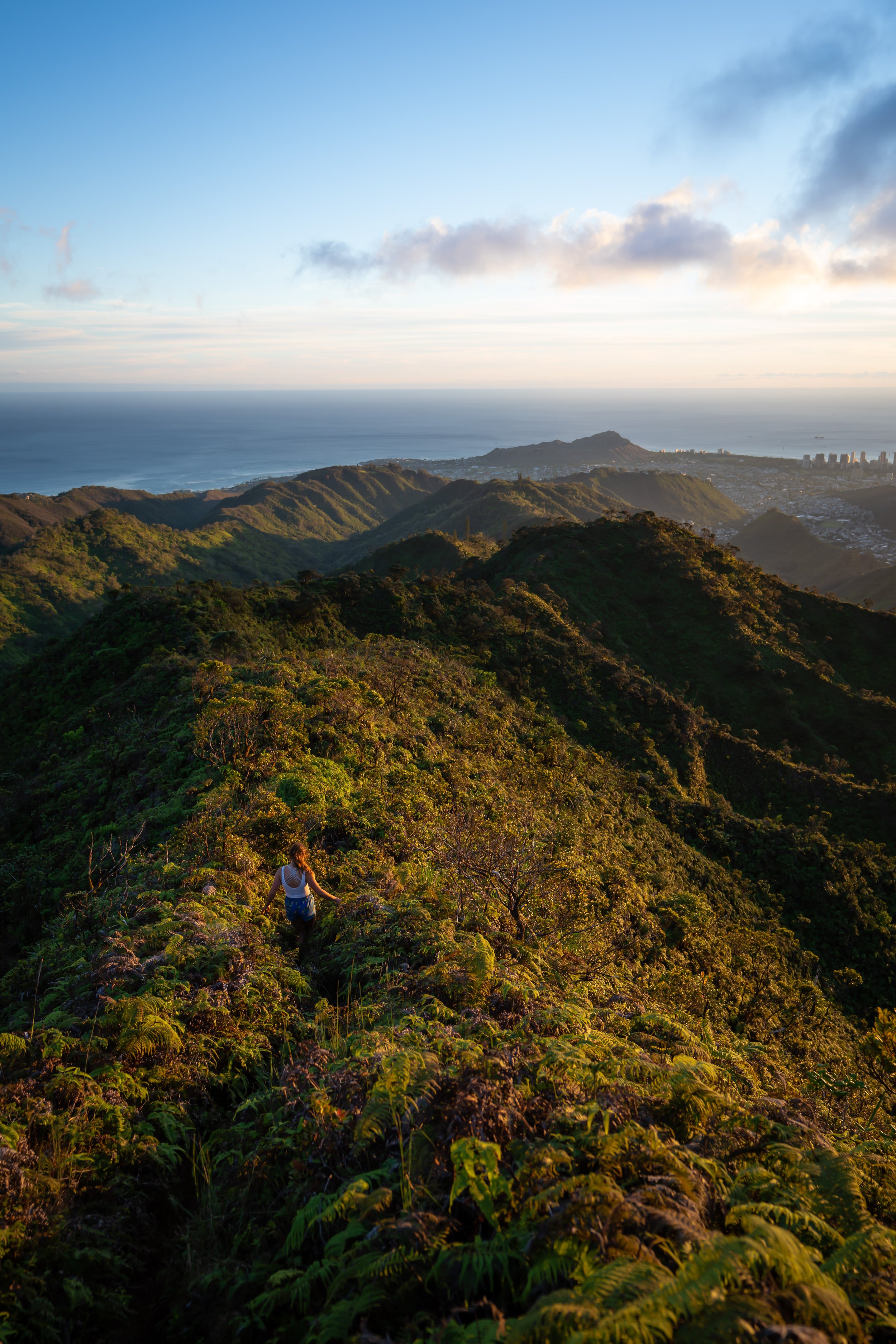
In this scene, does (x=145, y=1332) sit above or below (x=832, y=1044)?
above

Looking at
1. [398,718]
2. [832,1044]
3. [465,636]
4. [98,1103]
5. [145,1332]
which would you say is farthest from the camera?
[465,636]

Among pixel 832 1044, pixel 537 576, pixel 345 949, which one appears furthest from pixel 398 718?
pixel 537 576

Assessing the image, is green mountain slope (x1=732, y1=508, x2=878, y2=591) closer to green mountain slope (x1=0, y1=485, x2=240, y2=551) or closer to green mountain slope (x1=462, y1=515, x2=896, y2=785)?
green mountain slope (x1=462, y1=515, x2=896, y2=785)

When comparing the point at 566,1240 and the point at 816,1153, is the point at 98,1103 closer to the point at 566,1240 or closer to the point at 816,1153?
the point at 566,1240

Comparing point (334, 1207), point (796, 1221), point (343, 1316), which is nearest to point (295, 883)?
point (334, 1207)

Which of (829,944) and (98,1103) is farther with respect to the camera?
(829,944)

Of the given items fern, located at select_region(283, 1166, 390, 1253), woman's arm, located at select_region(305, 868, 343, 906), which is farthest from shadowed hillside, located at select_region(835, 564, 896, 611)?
fern, located at select_region(283, 1166, 390, 1253)

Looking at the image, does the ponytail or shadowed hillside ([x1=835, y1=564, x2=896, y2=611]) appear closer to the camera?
the ponytail

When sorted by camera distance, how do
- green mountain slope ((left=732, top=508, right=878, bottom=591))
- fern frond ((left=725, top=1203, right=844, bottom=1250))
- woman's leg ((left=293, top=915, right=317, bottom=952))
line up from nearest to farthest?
1. fern frond ((left=725, top=1203, right=844, bottom=1250))
2. woman's leg ((left=293, top=915, right=317, bottom=952))
3. green mountain slope ((left=732, top=508, right=878, bottom=591))
